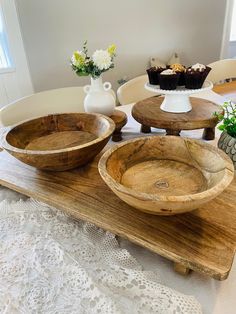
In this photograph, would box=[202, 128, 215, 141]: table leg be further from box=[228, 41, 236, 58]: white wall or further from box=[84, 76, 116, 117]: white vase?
box=[228, 41, 236, 58]: white wall

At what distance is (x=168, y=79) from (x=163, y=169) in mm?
364

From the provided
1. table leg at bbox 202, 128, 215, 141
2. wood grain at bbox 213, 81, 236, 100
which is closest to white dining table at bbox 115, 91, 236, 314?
table leg at bbox 202, 128, 215, 141

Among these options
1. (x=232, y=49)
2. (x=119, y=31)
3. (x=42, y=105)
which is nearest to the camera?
(x=42, y=105)

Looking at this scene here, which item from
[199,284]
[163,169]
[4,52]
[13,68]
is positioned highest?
[4,52]

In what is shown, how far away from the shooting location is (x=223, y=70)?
1.84m

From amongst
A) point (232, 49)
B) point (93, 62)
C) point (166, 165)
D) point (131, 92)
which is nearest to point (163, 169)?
point (166, 165)

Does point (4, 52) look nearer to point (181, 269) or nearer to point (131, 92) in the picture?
point (131, 92)

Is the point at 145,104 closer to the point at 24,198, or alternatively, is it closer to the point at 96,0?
the point at 24,198

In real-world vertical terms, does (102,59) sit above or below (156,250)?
above

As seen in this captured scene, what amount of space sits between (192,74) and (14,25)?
127cm

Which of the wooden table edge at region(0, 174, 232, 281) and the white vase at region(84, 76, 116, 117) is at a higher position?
the white vase at region(84, 76, 116, 117)

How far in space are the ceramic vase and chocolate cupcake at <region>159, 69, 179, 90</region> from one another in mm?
249

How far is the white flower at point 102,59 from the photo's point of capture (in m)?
0.83

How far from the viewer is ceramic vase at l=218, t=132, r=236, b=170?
2.15 feet
